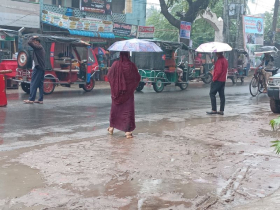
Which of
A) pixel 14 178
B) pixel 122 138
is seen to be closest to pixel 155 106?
pixel 122 138

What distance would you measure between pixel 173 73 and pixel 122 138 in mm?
11616

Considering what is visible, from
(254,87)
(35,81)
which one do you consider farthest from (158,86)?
(35,81)

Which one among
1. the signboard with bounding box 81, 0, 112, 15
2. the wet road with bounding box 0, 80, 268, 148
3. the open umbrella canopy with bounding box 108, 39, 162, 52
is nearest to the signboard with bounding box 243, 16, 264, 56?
the signboard with bounding box 81, 0, 112, 15

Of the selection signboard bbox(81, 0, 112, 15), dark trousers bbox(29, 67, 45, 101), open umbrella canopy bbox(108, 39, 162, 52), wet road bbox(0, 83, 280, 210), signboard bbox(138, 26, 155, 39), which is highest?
signboard bbox(81, 0, 112, 15)

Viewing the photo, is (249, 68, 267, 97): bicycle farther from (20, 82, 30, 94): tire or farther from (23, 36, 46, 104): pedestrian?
(23, 36, 46, 104): pedestrian

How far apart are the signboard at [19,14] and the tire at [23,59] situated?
22.2 feet

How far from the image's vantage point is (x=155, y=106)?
1281 cm

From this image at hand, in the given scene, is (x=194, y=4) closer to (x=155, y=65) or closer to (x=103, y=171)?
(x=155, y=65)

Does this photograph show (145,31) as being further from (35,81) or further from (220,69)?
(220,69)

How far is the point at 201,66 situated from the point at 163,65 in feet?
22.7

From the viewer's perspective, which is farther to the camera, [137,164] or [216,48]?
[216,48]

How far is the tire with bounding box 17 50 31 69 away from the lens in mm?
14930

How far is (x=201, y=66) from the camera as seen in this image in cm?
2475

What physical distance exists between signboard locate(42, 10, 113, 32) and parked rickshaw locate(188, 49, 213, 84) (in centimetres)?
551
